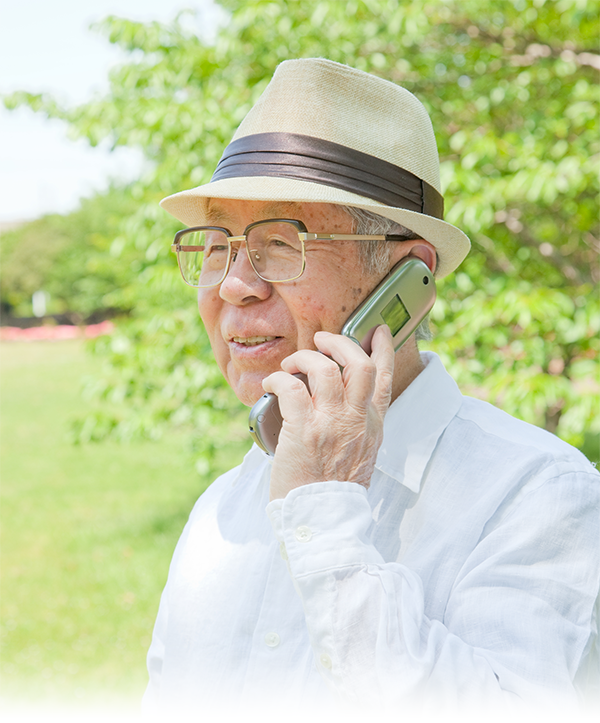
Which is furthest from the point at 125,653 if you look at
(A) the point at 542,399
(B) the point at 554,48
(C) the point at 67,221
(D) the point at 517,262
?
(C) the point at 67,221

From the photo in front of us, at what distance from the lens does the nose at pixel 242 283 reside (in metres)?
1.65

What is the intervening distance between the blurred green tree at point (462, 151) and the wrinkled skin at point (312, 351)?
7.95 feet

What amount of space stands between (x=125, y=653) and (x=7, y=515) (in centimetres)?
473

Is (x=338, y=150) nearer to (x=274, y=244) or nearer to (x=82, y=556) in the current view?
(x=274, y=244)

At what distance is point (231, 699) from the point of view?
64.3 inches

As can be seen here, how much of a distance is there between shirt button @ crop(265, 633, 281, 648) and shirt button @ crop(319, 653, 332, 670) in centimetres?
40

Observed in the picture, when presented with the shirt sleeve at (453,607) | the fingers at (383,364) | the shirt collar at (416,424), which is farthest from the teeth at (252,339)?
the shirt sleeve at (453,607)

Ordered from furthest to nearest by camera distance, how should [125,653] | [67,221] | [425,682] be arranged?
[67,221], [125,653], [425,682]

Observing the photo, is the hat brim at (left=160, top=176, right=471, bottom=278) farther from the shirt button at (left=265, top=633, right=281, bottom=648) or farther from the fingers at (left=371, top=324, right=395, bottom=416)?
the shirt button at (left=265, top=633, right=281, bottom=648)

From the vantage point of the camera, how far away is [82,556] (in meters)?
7.86

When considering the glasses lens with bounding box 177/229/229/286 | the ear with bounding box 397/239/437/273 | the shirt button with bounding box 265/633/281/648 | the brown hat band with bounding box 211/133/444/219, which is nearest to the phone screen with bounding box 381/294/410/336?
the ear with bounding box 397/239/437/273

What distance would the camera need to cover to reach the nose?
1.65m

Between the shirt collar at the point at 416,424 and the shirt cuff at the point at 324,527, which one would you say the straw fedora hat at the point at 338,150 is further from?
the shirt cuff at the point at 324,527

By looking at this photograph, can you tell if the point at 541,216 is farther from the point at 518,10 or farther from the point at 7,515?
the point at 7,515
